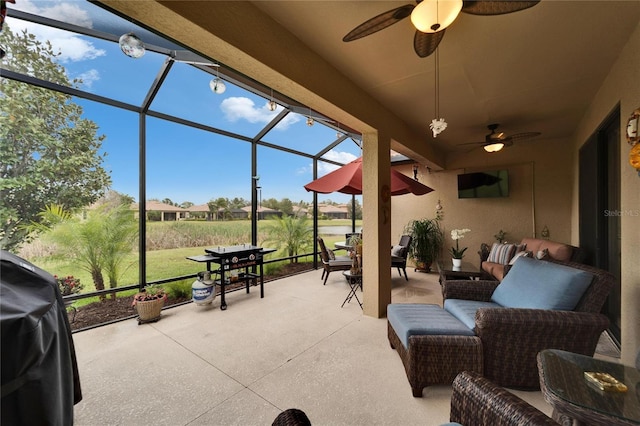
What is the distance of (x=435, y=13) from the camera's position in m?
1.40

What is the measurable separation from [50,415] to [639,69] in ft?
12.6

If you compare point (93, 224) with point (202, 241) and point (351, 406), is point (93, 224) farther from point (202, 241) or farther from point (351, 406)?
point (351, 406)

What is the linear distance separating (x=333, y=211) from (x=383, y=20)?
5.04 m

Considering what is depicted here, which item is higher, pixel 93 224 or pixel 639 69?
pixel 639 69

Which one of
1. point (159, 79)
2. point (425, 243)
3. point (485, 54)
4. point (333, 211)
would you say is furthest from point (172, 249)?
point (425, 243)

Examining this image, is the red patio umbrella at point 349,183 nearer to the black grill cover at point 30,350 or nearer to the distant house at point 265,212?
the distant house at point 265,212

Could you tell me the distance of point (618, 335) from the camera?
2.53 metres

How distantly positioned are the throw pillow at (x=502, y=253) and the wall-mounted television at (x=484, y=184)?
54.9 inches

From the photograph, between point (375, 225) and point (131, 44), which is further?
point (375, 225)

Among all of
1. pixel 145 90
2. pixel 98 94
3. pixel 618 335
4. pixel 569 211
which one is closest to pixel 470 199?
pixel 569 211

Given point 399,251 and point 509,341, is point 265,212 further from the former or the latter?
point 509,341

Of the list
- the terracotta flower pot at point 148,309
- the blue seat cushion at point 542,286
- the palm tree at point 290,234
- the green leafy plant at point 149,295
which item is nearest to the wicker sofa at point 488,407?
the blue seat cushion at point 542,286

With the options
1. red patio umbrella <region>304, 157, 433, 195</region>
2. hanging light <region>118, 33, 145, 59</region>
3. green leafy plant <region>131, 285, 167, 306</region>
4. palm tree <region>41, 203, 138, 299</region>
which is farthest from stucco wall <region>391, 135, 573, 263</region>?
palm tree <region>41, 203, 138, 299</region>

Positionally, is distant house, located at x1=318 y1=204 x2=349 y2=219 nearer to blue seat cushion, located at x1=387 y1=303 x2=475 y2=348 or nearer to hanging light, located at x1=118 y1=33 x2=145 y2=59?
Result: blue seat cushion, located at x1=387 y1=303 x2=475 y2=348
